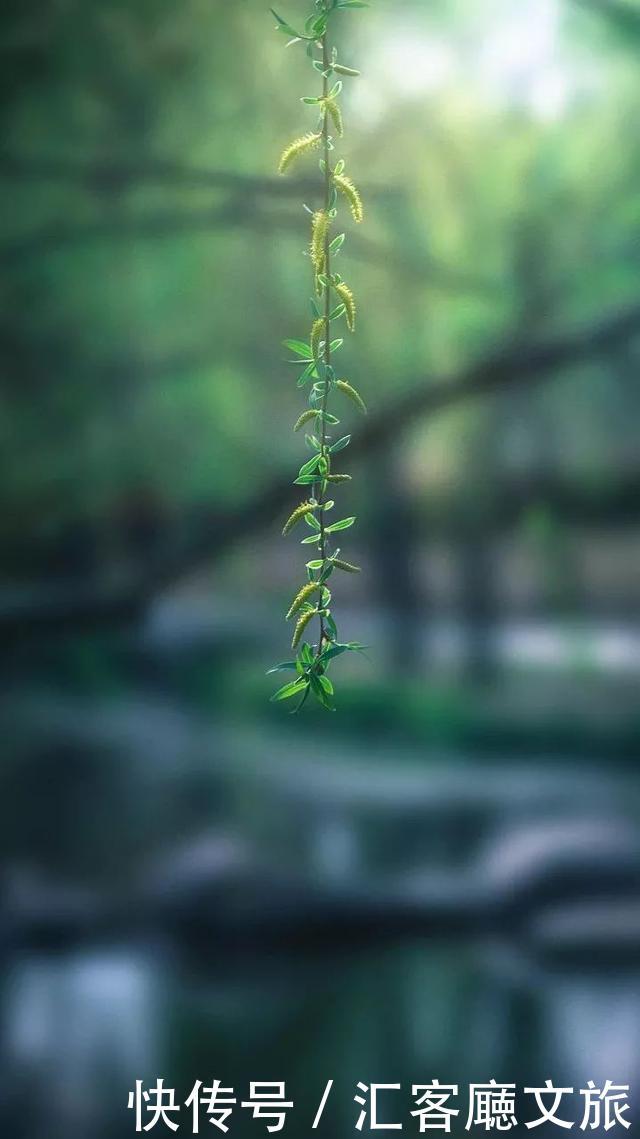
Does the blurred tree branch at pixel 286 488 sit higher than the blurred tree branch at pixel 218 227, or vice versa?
the blurred tree branch at pixel 218 227

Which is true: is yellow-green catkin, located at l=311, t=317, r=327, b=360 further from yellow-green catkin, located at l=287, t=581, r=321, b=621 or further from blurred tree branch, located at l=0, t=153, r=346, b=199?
blurred tree branch, located at l=0, t=153, r=346, b=199

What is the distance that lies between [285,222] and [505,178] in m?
0.24

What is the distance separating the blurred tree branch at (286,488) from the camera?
1.22 meters

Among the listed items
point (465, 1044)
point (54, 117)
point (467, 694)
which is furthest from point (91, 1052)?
point (54, 117)

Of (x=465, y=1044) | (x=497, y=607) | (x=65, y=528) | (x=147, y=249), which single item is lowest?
(x=465, y=1044)

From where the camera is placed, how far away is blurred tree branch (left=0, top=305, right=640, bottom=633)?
4.01 ft

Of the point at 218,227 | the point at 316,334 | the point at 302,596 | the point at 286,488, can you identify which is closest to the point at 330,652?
the point at 302,596

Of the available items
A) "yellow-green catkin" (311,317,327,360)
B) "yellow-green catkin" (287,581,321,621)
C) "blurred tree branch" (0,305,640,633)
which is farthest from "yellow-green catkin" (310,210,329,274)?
"blurred tree branch" (0,305,640,633)

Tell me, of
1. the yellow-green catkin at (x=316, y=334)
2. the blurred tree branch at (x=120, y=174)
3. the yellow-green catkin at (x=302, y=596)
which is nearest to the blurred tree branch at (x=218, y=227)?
the blurred tree branch at (x=120, y=174)

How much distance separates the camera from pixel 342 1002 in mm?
1202

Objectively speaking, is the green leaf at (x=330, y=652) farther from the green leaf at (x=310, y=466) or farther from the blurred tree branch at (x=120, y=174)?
the blurred tree branch at (x=120, y=174)

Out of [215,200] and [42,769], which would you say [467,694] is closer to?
[42,769]

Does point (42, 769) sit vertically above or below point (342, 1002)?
above

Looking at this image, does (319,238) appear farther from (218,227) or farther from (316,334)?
(218,227)
